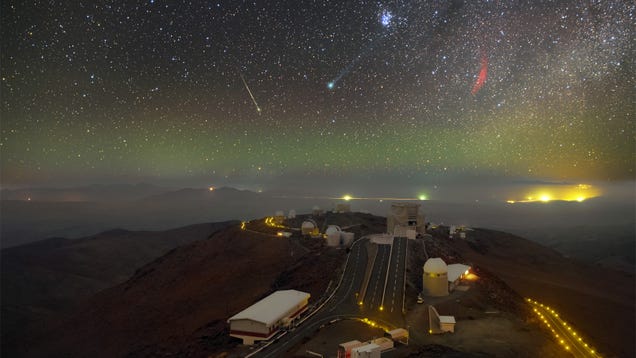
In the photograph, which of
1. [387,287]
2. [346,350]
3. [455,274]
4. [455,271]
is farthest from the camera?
[455,271]

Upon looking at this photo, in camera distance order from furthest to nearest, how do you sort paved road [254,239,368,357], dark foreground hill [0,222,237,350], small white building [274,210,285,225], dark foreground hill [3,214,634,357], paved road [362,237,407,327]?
dark foreground hill [0,222,237,350]
small white building [274,210,285,225]
dark foreground hill [3,214,634,357]
paved road [362,237,407,327]
paved road [254,239,368,357]

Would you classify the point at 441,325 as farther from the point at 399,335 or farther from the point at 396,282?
the point at 396,282

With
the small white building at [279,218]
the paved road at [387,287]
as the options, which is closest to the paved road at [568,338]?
the paved road at [387,287]

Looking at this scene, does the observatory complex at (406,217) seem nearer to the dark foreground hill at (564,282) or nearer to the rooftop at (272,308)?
the dark foreground hill at (564,282)

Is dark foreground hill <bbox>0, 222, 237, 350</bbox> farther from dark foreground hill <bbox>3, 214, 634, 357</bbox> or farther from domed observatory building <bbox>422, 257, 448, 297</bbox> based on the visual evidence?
domed observatory building <bbox>422, 257, 448, 297</bbox>

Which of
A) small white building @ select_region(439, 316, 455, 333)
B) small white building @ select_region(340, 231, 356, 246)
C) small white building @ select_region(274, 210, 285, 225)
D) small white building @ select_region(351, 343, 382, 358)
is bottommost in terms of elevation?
small white building @ select_region(439, 316, 455, 333)

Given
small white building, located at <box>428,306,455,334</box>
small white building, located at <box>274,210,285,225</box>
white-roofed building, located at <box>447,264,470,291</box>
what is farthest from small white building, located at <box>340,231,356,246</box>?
small white building, located at <box>428,306,455,334</box>

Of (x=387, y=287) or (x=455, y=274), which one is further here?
(x=455, y=274)

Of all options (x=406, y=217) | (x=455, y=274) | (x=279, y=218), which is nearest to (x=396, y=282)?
(x=455, y=274)
